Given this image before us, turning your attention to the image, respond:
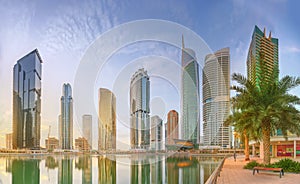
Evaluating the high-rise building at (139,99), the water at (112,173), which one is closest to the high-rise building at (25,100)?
the water at (112,173)

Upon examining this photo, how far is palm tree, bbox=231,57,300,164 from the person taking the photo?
1525 centimetres

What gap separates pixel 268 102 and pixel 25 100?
475 ft

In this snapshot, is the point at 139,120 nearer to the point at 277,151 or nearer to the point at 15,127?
the point at 277,151

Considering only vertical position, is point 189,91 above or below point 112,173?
above

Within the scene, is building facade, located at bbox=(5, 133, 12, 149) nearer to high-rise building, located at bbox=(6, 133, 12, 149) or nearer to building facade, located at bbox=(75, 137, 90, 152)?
high-rise building, located at bbox=(6, 133, 12, 149)

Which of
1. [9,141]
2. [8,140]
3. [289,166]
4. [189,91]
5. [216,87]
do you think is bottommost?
[9,141]

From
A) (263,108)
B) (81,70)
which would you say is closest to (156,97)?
(263,108)

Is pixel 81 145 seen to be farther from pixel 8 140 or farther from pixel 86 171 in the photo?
pixel 86 171

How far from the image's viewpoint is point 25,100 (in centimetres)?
14438

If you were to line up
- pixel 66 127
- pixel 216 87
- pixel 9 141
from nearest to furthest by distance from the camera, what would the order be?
1. pixel 216 87
2. pixel 9 141
3. pixel 66 127

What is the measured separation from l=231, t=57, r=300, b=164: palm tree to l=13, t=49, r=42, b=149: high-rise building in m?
140

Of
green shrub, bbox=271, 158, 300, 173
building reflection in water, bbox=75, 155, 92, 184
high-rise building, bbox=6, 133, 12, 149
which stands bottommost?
high-rise building, bbox=6, 133, 12, 149

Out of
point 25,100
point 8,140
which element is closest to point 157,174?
point 25,100

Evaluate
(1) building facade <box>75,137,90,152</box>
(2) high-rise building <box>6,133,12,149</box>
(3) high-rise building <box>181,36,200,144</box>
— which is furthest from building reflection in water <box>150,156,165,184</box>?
(2) high-rise building <box>6,133,12,149</box>
